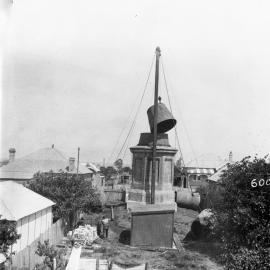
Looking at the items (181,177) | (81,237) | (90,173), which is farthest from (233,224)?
(90,173)

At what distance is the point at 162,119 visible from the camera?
1227 inches

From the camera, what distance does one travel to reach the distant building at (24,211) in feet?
59.8

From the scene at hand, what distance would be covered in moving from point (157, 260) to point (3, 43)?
1292 cm

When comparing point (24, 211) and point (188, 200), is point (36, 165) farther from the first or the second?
point (24, 211)

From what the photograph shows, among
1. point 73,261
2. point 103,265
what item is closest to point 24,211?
point 103,265

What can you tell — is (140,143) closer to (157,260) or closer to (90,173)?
(157,260)

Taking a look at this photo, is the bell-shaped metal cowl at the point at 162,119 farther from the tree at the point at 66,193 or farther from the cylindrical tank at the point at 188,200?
the tree at the point at 66,193

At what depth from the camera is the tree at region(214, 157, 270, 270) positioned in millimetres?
12734

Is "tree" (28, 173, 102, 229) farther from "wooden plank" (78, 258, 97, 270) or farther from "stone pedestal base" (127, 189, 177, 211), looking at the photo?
"wooden plank" (78, 258, 97, 270)

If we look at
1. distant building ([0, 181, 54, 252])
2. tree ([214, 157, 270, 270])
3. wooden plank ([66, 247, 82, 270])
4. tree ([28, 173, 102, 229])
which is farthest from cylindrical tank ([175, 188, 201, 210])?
wooden plank ([66, 247, 82, 270])

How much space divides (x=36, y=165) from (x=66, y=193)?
27.1m

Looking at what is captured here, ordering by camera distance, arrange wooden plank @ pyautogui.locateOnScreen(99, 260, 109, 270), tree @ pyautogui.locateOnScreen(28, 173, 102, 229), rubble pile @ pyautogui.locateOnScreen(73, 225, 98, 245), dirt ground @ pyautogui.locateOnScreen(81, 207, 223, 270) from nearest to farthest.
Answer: wooden plank @ pyautogui.locateOnScreen(99, 260, 109, 270) < dirt ground @ pyautogui.locateOnScreen(81, 207, 223, 270) < rubble pile @ pyautogui.locateOnScreen(73, 225, 98, 245) < tree @ pyautogui.locateOnScreen(28, 173, 102, 229)

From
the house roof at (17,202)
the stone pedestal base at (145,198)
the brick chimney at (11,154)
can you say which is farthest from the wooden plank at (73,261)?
the brick chimney at (11,154)

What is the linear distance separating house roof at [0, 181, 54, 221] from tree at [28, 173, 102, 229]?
57.8 inches
